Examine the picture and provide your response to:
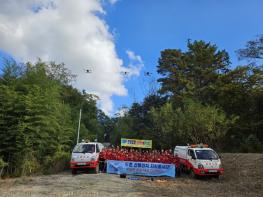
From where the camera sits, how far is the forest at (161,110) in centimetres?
2617

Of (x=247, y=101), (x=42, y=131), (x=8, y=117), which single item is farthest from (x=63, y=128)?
(x=247, y=101)

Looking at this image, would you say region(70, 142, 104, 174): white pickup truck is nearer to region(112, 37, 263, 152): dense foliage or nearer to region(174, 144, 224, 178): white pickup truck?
region(174, 144, 224, 178): white pickup truck

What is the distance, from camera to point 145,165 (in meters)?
24.3

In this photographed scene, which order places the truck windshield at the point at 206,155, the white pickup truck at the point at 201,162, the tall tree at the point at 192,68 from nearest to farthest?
the white pickup truck at the point at 201,162 → the truck windshield at the point at 206,155 → the tall tree at the point at 192,68

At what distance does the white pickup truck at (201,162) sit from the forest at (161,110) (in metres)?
9.71

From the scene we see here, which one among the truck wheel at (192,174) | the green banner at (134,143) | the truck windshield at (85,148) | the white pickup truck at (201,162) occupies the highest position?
the green banner at (134,143)

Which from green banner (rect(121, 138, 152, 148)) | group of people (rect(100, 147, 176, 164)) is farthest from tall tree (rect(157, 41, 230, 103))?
group of people (rect(100, 147, 176, 164))

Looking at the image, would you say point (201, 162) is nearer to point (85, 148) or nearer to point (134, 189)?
point (134, 189)

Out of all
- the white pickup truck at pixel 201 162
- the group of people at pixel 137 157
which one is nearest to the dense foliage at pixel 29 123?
the group of people at pixel 137 157

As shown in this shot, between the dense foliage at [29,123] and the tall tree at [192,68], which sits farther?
the tall tree at [192,68]

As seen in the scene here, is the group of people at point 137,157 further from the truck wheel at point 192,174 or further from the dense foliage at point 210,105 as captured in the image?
the dense foliage at point 210,105

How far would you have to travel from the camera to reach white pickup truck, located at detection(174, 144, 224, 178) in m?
22.5

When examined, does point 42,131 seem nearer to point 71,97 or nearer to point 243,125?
point 243,125

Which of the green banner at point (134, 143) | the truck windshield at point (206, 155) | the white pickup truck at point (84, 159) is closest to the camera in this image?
the truck windshield at point (206, 155)
